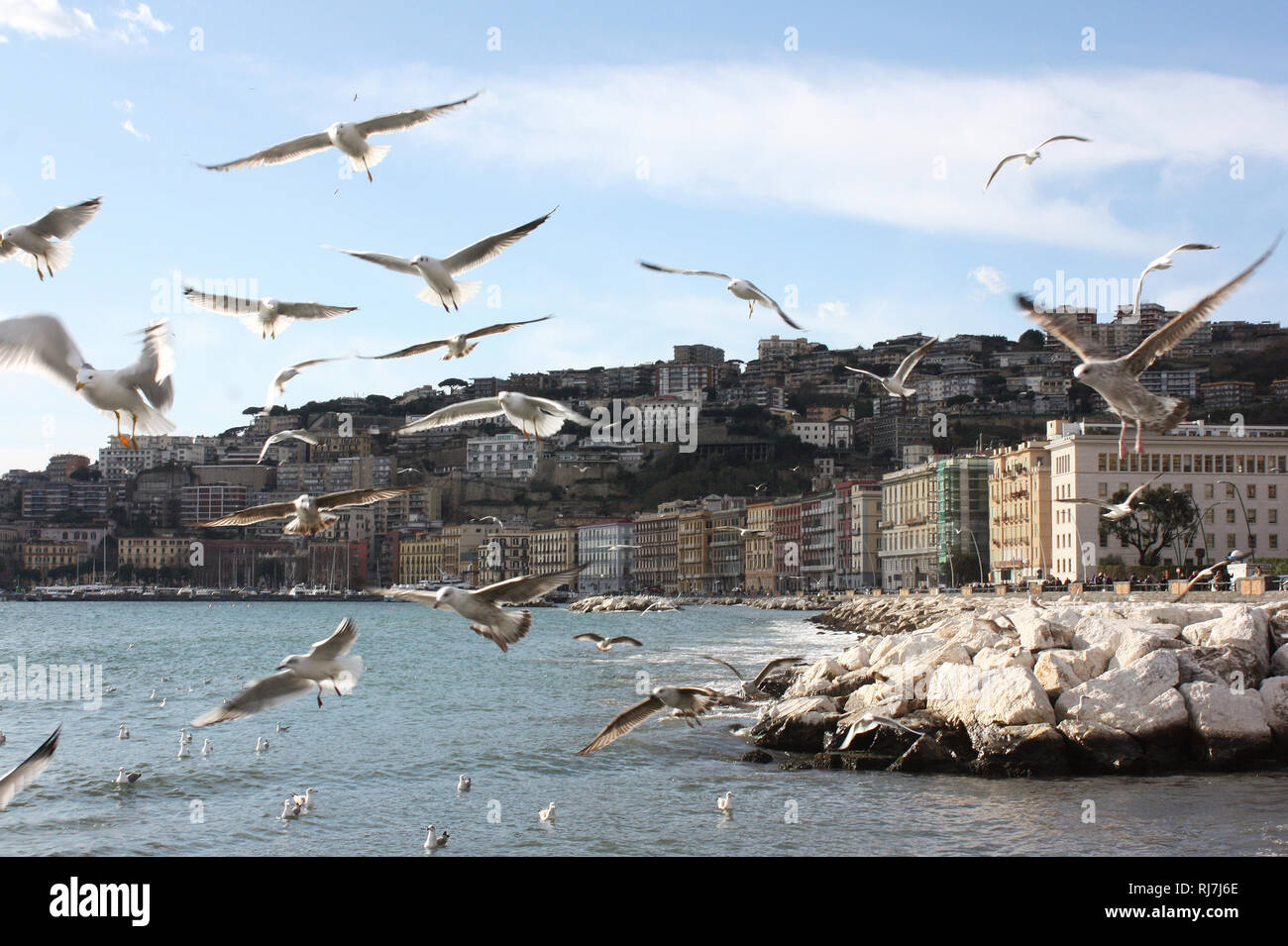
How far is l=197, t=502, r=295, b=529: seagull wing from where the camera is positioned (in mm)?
6230

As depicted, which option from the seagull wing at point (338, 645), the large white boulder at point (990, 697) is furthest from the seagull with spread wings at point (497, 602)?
the large white boulder at point (990, 697)

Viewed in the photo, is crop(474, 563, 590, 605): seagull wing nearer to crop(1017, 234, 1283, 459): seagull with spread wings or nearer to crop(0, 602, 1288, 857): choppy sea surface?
crop(1017, 234, 1283, 459): seagull with spread wings

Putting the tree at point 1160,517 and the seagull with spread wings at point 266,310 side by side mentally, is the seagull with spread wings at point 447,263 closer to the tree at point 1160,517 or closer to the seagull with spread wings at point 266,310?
the seagull with spread wings at point 266,310

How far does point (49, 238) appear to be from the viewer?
7215 mm

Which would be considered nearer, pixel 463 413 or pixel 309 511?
pixel 309 511

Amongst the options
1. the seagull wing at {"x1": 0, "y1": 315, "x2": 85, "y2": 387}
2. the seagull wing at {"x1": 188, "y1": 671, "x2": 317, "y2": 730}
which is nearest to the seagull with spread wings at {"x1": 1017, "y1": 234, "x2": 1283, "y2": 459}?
the seagull wing at {"x1": 188, "y1": 671, "x2": 317, "y2": 730}

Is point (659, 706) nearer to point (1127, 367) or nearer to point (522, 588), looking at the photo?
point (522, 588)

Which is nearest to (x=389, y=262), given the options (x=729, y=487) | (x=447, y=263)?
(x=447, y=263)

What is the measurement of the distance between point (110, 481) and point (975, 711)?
173 meters

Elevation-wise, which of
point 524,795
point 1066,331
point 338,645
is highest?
point 1066,331

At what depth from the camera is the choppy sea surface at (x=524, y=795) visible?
12.9m

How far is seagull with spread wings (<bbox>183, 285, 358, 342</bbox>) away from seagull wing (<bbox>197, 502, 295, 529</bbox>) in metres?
1.22

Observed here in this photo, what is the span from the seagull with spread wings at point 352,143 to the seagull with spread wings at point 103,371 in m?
1.27

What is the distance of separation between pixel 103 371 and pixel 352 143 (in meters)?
2.06
